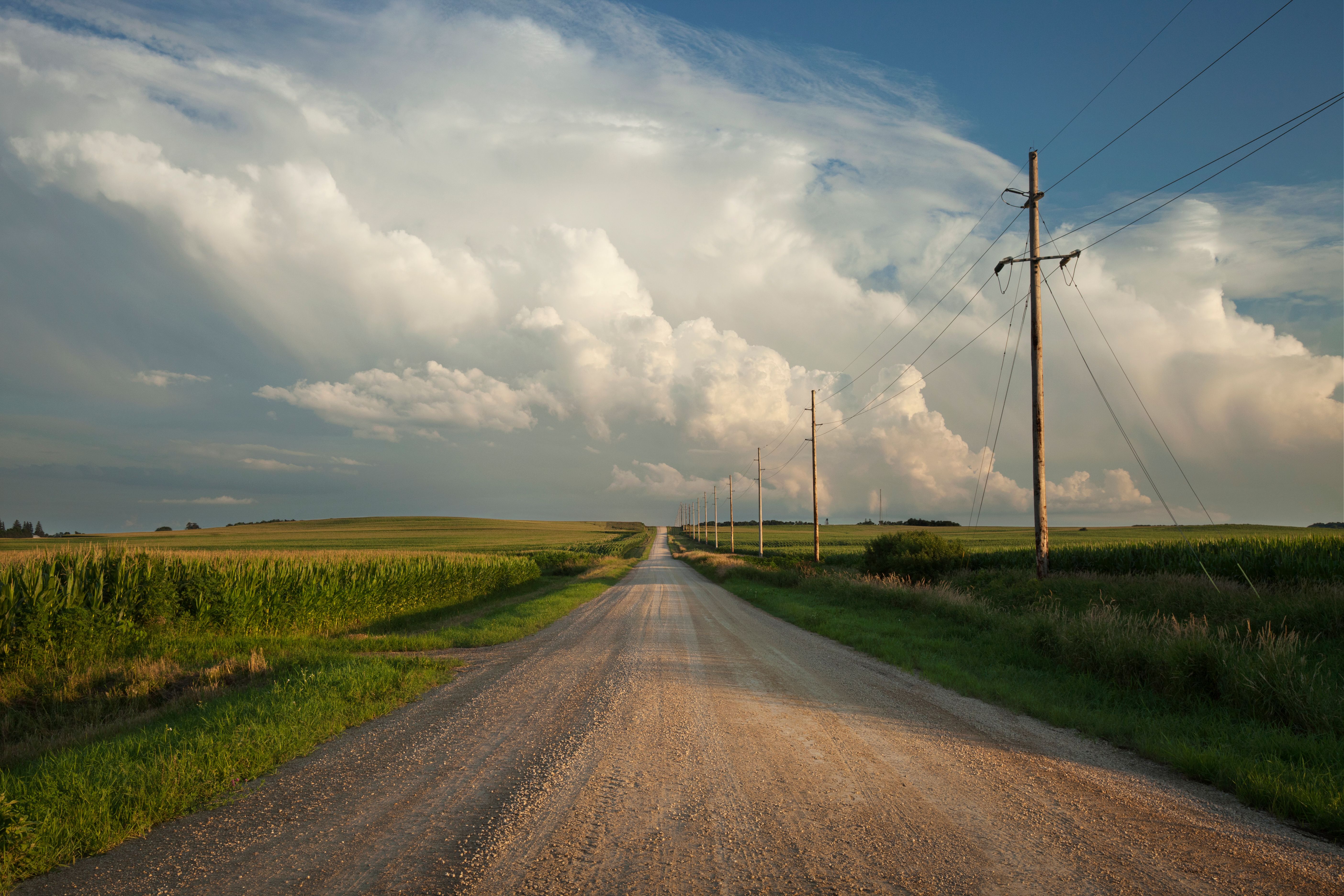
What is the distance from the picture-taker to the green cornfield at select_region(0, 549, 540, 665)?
1178 cm

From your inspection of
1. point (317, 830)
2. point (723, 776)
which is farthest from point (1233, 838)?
point (317, 830)

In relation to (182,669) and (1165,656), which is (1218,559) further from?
(182,669)

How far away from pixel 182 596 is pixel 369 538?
3001 inches

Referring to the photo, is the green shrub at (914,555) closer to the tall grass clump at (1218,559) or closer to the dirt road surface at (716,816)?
the tall grass clump at (1218,559)

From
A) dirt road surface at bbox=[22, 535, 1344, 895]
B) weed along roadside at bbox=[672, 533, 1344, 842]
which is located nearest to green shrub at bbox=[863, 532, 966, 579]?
weed along roadside at bbox=[672, 533, 1344, 842]

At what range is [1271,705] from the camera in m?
7.34

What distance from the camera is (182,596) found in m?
15.0

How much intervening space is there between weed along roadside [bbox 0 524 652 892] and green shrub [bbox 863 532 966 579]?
612 inches

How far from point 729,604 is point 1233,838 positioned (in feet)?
62.7

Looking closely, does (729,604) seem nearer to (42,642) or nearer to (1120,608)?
(1120,608)

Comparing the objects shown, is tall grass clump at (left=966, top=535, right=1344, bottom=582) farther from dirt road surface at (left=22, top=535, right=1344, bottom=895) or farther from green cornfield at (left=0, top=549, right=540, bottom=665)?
green cornfield at (left=0, top=549, right=540, bottom=665)

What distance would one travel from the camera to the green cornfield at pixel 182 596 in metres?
11.8

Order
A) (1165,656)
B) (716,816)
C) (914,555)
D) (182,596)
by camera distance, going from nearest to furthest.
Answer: (716,816), (1165,656), (182,596), (914,555)

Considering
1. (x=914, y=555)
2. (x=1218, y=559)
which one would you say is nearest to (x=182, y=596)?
(x=914, y=555)
